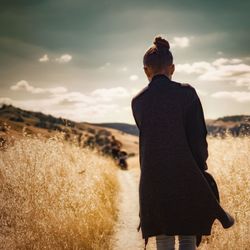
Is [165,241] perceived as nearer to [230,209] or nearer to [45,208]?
[230,209]

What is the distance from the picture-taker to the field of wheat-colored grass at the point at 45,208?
4504 millimetres

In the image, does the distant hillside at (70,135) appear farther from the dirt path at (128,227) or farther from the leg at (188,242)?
the leg at (188,242)

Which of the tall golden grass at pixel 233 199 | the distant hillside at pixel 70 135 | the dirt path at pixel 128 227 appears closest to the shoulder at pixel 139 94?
the tall golden grass at pixel 233 199

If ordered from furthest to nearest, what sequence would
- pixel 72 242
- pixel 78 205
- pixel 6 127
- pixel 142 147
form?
pixel 6 127
pixel 78 205
pixel 72 242
pixel 142 147

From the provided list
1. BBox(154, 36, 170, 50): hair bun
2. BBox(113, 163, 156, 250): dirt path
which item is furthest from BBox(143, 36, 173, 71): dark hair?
BBox(113, 163, 156, 250): dirt path

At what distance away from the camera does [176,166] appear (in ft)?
8.36

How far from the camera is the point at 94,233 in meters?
5.16

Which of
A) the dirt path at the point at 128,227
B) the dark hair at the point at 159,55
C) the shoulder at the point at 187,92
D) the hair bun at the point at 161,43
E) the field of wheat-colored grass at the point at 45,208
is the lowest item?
the dirt path at the point at 128,227

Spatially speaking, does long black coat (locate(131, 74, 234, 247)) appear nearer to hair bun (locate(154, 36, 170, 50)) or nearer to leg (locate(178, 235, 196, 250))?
leg (locate(178, 235, 196, 250))

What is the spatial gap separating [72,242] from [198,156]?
108 inches

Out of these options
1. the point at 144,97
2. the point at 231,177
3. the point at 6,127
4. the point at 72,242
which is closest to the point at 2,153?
the point at 6,127

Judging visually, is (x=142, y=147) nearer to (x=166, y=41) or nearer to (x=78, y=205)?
(x=166, y=41)

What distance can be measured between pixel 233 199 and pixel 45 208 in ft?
8.60

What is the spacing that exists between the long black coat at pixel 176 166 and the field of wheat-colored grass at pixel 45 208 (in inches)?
90.6
